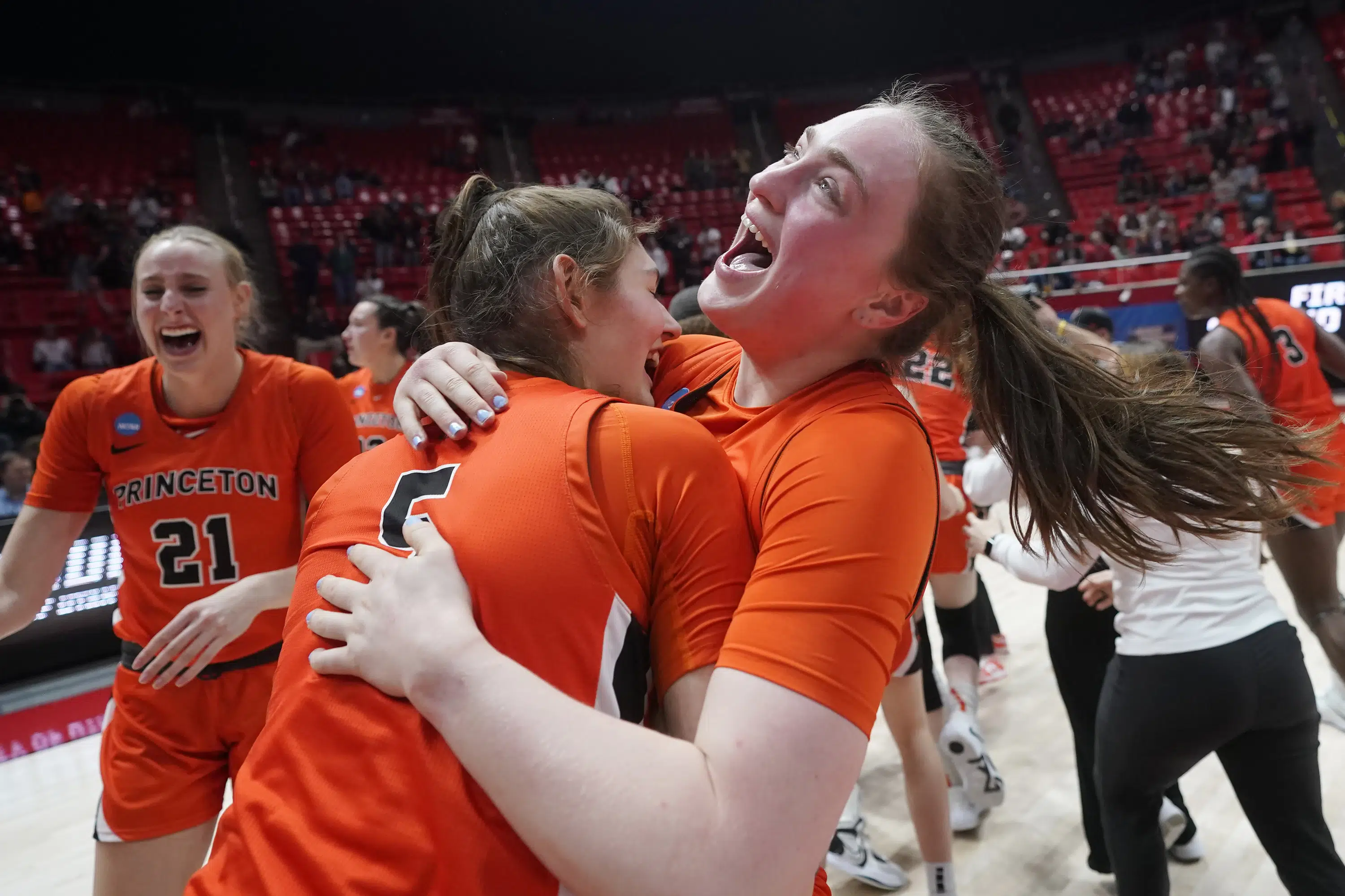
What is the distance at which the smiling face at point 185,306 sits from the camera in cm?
223

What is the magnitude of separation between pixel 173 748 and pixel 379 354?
2987 mm

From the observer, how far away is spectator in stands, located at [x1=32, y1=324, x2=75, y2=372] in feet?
31.3

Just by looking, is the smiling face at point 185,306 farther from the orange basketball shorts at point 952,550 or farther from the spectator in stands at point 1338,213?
the spectator in stands at point 1338,213

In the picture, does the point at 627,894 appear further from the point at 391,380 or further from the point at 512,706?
the point at 391,380

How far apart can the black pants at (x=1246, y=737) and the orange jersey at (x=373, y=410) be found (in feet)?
11.9

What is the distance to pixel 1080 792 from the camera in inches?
112

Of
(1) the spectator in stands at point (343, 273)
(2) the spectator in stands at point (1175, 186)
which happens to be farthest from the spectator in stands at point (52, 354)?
(2) the spectator in stands at point (1175, 186)

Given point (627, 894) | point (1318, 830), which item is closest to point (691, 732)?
point (627, 894)

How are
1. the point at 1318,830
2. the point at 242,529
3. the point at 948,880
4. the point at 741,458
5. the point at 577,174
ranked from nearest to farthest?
the point at 741,458 → the point at 1318,830 → the point at 242,529 → the point at 948,880 → the point at 577,174

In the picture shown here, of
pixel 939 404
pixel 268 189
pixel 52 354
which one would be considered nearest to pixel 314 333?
pixel 52 354

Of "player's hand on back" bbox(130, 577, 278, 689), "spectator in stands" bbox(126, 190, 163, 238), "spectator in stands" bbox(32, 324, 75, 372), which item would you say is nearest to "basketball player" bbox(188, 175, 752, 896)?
"player's hand on back" bbox(130, 577, 278, 689)

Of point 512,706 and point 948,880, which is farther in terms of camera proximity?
point 948,880

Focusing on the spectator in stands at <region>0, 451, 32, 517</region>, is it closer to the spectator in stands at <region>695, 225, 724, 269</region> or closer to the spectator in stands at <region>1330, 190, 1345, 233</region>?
the spectator in stands at <region>695, 225, 724, 269</region>

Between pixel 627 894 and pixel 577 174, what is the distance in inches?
687
